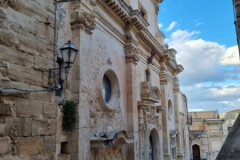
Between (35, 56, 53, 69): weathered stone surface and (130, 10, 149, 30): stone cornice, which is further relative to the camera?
(130, 10, 149, 30): stone cornice

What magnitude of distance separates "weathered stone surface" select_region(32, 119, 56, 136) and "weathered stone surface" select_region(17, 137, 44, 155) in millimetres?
79

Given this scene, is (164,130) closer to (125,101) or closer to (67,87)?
(125,101)

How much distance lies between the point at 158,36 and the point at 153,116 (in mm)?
5772

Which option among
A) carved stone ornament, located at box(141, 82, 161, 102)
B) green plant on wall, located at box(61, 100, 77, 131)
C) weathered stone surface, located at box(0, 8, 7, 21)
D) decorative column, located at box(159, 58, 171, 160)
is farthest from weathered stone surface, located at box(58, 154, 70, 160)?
decorative column, located at box(159, 58, 171, 160)

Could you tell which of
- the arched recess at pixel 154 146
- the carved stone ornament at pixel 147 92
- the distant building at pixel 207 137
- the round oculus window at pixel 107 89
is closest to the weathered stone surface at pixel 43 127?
the round oculus window at pixel 107 89

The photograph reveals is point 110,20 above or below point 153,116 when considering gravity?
above

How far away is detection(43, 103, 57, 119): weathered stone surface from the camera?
10.6ft

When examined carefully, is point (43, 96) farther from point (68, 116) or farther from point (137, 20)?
point (137, 20)

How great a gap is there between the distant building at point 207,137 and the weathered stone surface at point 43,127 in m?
26.2

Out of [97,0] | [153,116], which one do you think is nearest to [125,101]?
[153,116]

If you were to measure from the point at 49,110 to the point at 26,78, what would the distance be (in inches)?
20.5

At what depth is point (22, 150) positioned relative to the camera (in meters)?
2.88

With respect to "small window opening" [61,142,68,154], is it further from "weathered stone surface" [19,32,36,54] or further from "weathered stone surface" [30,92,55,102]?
"weathered stone surface" [19,32,36,54]

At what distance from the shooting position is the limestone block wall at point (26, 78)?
2785mm
